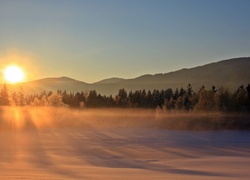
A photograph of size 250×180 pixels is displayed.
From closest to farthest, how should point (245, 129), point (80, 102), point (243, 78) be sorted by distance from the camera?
point (245, 129)
point (80, 102)
point (243, 78)

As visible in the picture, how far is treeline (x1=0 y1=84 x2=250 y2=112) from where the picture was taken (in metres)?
59.2

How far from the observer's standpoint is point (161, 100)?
89750 mm

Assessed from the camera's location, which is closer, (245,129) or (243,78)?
(245,129)

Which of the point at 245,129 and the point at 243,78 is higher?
the point at 243,78

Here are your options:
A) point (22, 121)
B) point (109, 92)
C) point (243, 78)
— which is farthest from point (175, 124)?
point (243, 78)

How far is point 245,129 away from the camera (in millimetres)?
56312

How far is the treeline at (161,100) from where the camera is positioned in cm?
5916

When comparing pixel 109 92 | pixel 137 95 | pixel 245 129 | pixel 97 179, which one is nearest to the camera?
pixel 97 179

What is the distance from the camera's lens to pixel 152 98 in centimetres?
9119

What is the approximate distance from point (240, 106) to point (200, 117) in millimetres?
6115

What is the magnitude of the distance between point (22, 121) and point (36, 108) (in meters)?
8.16

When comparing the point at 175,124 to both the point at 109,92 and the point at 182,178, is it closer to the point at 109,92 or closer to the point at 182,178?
the point at 182,178

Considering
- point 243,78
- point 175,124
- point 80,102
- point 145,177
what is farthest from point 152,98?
point 243,78

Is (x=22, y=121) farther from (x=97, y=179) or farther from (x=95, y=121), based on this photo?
(x=97, y=179)
